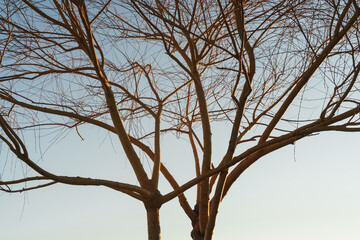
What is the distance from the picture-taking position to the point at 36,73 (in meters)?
2.82

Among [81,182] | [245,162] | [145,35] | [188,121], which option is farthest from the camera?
[188,121]

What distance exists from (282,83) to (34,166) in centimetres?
204

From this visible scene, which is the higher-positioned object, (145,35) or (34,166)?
(145,35)

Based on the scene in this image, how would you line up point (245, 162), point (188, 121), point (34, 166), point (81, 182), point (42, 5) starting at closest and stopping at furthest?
point (34, 166)
point (81, 182)
point (42, 5)
point (245, 162)
point (188, 121)

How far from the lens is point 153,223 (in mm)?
2547

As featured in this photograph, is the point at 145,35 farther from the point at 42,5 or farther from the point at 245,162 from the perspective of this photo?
the point at 245,162

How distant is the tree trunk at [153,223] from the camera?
2.54 meters

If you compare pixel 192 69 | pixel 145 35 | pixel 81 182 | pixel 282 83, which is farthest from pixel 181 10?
pixel 81 182

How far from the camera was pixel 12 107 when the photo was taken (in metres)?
2.71

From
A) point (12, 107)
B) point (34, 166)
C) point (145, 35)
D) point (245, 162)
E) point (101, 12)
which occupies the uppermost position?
point (145, 35)

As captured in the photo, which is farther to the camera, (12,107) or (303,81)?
(12,107)

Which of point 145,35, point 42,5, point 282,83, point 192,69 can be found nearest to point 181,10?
point 192,69

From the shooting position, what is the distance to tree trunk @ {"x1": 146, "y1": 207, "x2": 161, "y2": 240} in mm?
2545

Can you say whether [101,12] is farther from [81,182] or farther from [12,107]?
[81,182]
